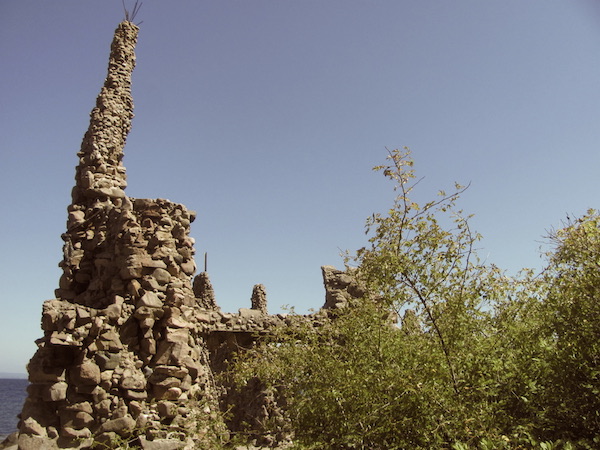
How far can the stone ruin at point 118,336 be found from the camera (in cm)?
539

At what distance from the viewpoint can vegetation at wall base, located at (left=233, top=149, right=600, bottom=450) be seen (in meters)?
4.31

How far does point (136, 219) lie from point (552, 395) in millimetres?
6027

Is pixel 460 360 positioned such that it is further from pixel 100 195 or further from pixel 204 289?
pixel 204 289

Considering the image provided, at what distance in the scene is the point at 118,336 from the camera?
20.0 feet

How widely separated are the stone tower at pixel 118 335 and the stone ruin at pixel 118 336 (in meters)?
0.01

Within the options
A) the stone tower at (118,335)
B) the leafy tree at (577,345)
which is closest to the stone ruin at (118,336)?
the stone tower at (118,335)

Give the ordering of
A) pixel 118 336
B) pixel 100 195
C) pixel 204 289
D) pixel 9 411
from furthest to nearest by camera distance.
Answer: pixel 9 411, pixel 204 289, pixel 100 195, pixel 118 336

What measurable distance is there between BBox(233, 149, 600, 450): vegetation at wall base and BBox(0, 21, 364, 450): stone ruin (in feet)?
5.48

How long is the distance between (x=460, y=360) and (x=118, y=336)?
4.35 m

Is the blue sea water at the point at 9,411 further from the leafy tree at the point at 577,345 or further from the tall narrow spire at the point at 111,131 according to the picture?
the leafy tree at the point at 577,345

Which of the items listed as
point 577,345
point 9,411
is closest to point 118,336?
point 577,345

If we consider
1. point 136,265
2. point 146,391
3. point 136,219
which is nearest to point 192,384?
point 146,391

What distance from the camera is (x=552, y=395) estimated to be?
4.44 meters

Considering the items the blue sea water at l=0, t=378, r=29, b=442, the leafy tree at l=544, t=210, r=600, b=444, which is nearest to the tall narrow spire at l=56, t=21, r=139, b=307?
the blue sea water at l=0, t=378, r=29, b=442
